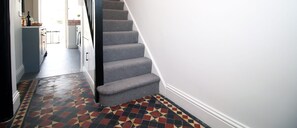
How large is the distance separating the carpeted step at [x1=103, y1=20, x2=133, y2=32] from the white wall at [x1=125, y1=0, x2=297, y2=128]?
2.99ft

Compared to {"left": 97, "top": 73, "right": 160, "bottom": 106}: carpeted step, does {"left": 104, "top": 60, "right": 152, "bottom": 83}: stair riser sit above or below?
above

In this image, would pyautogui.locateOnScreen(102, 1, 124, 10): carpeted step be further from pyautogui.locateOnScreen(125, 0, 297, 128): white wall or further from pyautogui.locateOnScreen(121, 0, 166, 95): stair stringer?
pyautogui.locateOnScreen(125, 0, 297, 128): white wall

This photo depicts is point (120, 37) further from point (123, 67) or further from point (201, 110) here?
point (201, 110)

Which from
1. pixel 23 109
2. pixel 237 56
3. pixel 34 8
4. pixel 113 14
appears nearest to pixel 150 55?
pixel 113 14

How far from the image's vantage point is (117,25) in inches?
116

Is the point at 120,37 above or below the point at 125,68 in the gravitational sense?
above

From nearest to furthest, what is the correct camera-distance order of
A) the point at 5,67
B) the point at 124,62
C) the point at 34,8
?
the point at 5,67
the point at 124,62
the point at 34,8

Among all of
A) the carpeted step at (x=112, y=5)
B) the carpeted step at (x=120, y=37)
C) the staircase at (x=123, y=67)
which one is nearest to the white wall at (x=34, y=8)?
the carpeted step at (x=112, y=5)

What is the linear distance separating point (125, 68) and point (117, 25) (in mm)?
948

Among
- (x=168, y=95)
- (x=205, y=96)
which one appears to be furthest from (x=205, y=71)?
(x=168, y=95)

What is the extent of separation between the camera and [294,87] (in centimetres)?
114

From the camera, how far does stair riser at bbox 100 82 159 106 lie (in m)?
2.06

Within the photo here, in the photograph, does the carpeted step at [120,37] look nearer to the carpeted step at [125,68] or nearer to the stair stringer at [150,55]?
the stair stringer at [150,55]

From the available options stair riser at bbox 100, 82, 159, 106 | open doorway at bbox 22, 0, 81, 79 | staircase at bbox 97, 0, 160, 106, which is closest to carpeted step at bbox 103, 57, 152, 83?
staircase at bbox 97, 0, 160, 106
